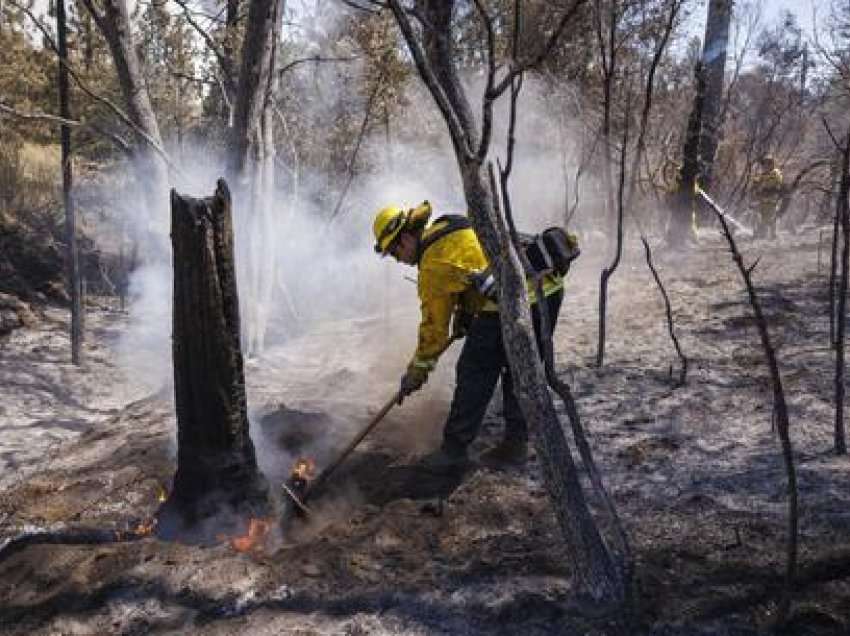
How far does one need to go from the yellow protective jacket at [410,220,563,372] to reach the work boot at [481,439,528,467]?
2.40ft

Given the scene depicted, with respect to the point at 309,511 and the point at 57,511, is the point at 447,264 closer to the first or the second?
the point at 309,511

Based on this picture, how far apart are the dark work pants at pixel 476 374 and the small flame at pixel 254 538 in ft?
3.49

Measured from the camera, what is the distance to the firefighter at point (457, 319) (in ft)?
13.5

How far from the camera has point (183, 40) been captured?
10.8m

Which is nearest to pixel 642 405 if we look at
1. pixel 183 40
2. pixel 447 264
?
pixel 447 264

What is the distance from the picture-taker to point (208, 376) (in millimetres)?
3891

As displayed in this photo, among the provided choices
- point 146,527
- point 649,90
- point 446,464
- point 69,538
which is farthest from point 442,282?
point 69,538

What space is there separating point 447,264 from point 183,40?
27.2 ft

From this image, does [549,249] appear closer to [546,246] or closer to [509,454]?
[546,246]

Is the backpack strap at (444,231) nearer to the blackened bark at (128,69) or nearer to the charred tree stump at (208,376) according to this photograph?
the charred tree stump at (208,376)

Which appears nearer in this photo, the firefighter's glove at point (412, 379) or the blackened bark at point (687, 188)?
the firefighter's glove at point (412, 379)

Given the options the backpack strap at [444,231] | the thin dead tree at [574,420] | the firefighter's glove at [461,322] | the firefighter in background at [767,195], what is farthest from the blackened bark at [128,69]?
the firefighter in background at [767,195]

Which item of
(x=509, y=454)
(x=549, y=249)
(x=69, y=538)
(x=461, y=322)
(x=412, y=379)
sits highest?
(x=549, y=249)

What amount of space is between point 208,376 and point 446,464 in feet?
4.50
